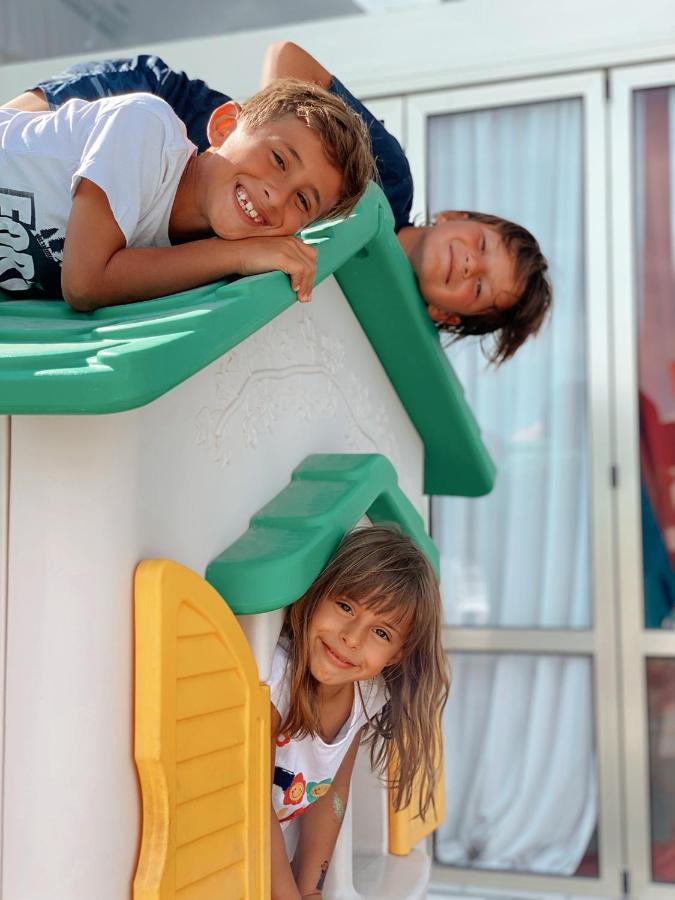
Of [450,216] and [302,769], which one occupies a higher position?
[450,216]

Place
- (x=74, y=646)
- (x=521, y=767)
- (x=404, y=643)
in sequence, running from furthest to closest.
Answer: (x=521, y=767) < (x=404, y=643) < (x=74, y=646)

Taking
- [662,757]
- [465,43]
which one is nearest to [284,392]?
[662,757]

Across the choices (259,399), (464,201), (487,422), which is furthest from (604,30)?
(259,399)

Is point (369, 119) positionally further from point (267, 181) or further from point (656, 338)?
point (656, 338)

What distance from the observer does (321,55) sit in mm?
2912

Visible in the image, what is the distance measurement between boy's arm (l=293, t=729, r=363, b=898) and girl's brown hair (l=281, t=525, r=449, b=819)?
0.21ft

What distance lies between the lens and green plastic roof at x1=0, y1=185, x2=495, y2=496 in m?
0.59

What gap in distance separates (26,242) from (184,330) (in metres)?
0.32

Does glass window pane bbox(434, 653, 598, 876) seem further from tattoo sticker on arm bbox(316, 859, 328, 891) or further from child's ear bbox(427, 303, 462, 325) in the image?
tattoo sticker on arm bbox(316, 859, 328, 891)

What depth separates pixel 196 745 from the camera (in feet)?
Answer: 2.32

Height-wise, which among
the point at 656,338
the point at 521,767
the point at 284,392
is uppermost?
the point at 656,338

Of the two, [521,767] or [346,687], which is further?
[521,767]

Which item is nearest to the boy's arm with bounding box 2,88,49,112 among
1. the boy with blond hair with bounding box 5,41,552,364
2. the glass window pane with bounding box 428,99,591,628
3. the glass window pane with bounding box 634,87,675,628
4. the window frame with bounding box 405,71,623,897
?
the boy with blond hair with bounding box 5,41,552,364

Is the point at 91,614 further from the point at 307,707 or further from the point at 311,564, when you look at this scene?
the point at 307,707
